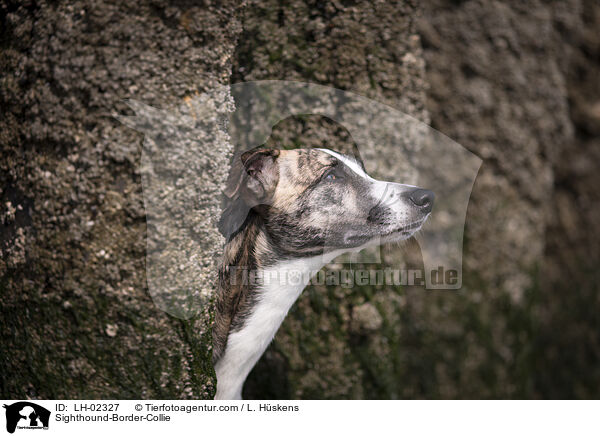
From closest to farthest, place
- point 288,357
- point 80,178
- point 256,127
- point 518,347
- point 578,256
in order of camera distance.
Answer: point 80,178 → point 256,127 → point 288,357 → point 518,347 → point 578,256

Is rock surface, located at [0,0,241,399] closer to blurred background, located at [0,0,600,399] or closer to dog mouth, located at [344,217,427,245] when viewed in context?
blurred background, located at [0,0,600,399]

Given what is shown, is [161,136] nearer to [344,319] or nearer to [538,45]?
[344,319]

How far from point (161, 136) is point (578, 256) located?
7.36 ft

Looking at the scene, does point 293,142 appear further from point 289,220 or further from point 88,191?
point 88,191

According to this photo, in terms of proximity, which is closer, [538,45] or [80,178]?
[80,178]

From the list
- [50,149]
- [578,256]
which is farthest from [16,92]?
[578,256]

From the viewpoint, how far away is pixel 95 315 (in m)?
0.95

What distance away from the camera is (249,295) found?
1069 mm

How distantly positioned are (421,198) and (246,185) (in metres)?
0.39

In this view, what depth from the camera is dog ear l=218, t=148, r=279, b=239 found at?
3.18ft
